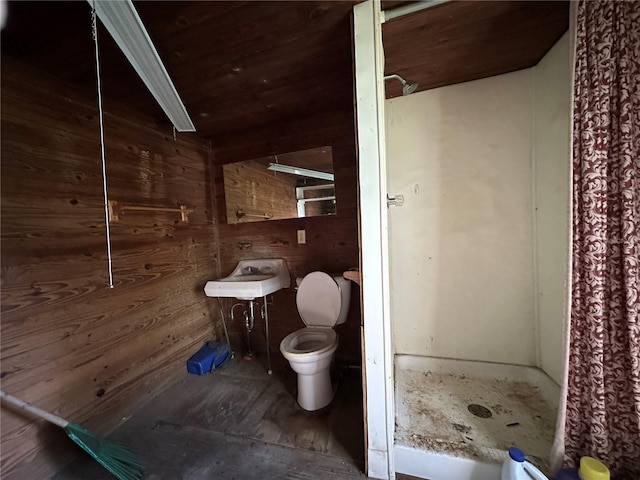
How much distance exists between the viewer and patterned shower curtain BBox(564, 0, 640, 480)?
2.80ft

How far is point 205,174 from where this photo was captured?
240 cm

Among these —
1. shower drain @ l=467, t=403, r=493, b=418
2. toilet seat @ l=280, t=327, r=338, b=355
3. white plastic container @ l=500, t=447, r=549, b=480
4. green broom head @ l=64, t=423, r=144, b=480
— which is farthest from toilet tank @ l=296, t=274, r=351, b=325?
green broom head @ l=64, t=423, r=144, b=480

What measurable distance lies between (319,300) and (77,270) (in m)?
1.52

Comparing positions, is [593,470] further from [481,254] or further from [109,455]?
[109,455]

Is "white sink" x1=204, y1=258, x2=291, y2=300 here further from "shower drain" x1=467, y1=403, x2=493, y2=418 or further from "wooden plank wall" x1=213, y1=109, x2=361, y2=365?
"shower drain" x1=467, y1=403, x2=493, y2=418

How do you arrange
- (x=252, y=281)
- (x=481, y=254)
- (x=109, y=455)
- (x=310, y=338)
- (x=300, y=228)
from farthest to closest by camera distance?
(x=300, y=228) < (x=252, y=281) < (x=310, y=338) < (x=481, y=254) < (x=109, y=455)

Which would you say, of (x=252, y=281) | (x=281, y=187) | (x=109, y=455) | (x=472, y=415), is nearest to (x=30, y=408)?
(x=109, y=455)

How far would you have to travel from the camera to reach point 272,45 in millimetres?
1269

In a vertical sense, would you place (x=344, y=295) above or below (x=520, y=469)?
above

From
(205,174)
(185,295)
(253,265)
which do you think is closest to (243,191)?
(205,174)

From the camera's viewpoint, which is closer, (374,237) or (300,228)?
(374,237)

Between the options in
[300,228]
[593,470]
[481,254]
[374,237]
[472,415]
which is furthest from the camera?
[300,228]

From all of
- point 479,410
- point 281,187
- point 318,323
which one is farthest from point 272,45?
point 479,410

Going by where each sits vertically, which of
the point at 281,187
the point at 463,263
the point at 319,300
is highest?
the point at 281,187
